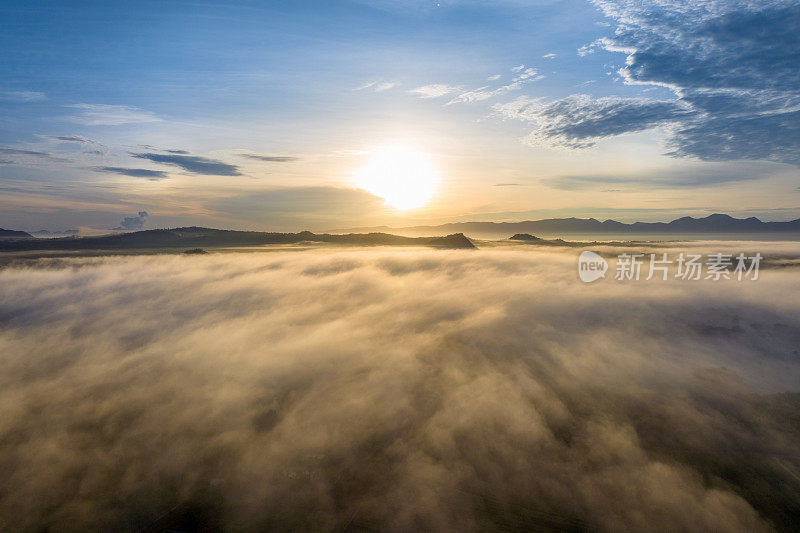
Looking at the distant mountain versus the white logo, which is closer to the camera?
the white logo

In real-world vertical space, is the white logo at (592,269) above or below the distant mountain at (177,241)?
below

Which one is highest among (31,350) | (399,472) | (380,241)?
(380,241)

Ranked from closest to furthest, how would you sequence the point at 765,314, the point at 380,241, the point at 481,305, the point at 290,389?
1. the point at 290,389
2. the point at 765,314
3. the point at 481,305
4. the point at 380,241

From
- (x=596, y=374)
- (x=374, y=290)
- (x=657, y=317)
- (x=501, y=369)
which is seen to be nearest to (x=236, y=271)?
(x=374, y=290)

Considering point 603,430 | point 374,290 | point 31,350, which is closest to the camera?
point 603,430

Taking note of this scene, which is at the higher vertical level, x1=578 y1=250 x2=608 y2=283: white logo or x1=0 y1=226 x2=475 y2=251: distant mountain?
x1=0 y1=226 x2=475 y2=251: distant mountain

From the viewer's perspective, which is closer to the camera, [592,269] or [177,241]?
[592,269]

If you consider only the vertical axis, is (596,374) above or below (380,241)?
below

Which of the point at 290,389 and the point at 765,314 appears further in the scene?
the point at 765,314

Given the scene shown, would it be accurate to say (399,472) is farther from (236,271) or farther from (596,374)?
(236,271)

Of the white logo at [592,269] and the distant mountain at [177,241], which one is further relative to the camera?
the distant mountain at [177,241]
